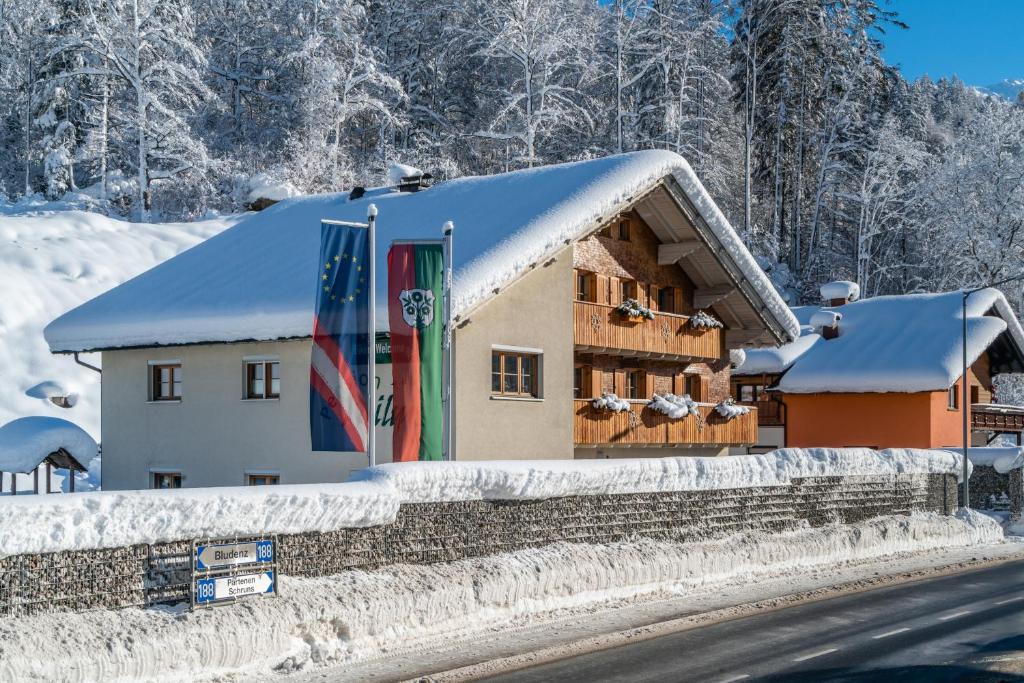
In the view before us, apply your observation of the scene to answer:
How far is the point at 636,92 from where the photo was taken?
68.6 m

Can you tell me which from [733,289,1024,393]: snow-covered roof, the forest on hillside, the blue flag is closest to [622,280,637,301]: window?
the blue flag

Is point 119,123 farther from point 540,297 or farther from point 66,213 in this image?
point 540,297

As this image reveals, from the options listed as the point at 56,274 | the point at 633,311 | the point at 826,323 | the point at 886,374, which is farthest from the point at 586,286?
the point at 56,274

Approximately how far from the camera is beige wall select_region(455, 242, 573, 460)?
83.7ft

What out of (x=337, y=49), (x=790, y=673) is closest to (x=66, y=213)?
(x=337, y=49)

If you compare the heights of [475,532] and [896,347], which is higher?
[896,347]

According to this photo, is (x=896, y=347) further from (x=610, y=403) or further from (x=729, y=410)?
(x=610, y=403)

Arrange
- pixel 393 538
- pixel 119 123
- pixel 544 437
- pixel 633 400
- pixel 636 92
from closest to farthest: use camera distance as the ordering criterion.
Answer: pixel 393 538
pixel 544 437
pixel 633 400
pixel 119 123
pixel 636 92

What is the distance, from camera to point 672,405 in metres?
31.7

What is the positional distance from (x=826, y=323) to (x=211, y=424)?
92.5 feet

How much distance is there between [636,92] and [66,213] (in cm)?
3156

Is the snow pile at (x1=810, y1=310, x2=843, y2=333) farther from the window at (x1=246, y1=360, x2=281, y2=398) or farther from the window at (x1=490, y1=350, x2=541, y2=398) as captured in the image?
the window at (x1=246, y1=360, x2=281, y2=398)

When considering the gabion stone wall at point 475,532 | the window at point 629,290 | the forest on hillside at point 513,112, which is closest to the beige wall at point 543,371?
the window at point 629,290

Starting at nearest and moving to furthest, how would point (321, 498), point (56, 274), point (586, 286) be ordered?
point (321, 498) → point (586, 286) → point (56, 274)
